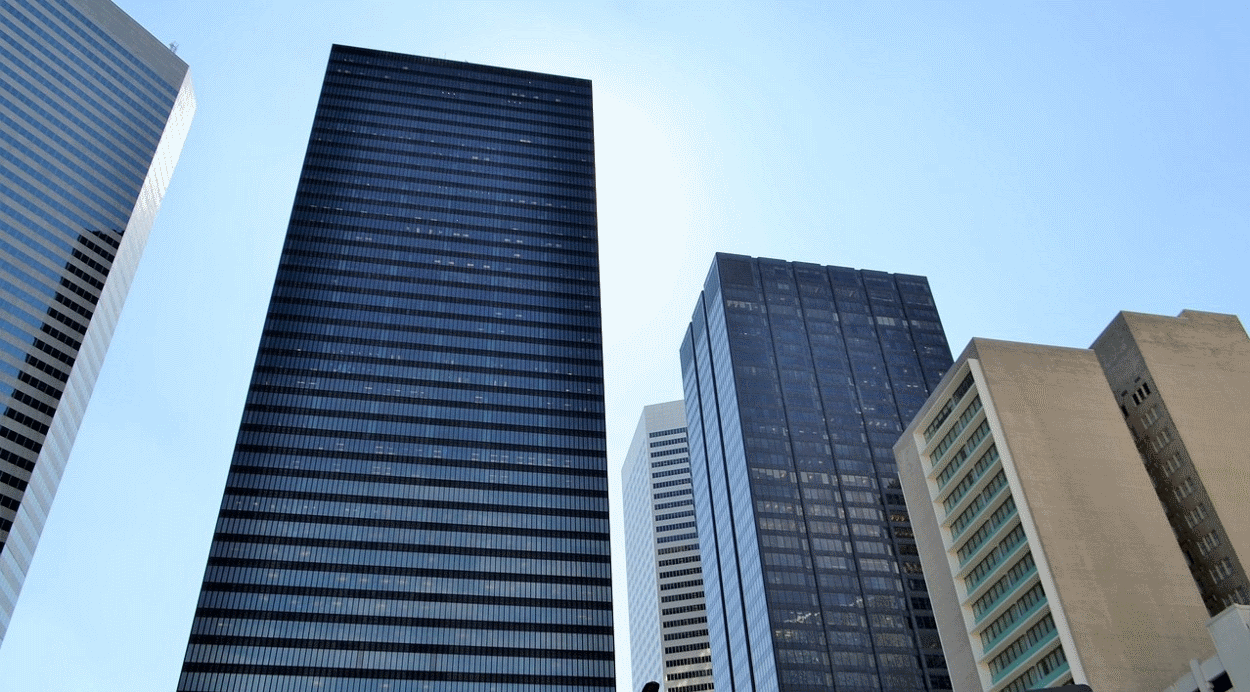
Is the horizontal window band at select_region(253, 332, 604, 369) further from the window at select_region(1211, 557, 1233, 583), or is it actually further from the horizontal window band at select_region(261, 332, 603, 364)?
the window at select_region(1211, 557, 1233, 583)

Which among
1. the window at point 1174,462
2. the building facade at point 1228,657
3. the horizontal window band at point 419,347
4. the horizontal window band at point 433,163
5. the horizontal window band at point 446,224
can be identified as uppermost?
the horizontal window band at point 433,163

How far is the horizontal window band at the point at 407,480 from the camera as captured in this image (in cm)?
14825

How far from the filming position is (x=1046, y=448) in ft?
308

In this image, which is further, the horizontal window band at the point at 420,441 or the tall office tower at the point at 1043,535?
the horizontal window band at the point at 420,441

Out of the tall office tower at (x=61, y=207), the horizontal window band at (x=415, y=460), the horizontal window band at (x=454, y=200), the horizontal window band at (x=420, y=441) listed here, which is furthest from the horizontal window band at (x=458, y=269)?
the horizontal window band at (x=415, y=460)

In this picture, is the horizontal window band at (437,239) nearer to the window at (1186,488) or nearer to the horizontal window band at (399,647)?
the horizontal window band at (399,647)

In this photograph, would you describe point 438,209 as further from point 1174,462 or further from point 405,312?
point 1174,462

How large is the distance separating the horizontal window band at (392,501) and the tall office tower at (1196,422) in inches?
2931

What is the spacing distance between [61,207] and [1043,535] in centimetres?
14273

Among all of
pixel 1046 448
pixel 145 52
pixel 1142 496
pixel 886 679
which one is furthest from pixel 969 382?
pixel 145 52

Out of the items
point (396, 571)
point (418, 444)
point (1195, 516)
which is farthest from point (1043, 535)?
point (418, 444)

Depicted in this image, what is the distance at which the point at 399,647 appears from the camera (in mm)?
136125

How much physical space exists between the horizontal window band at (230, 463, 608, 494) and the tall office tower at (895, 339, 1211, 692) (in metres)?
58.2

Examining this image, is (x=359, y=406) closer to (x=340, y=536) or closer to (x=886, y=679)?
(x=340, y=536)
